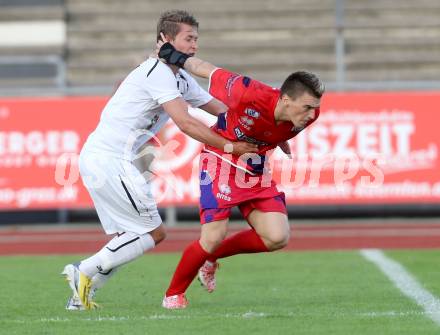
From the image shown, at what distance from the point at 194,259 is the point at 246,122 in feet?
3.09

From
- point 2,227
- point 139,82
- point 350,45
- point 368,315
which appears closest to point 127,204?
point 139,82

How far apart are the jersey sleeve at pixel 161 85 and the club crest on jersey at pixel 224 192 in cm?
66

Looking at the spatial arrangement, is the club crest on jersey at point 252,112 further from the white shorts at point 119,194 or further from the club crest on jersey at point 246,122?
the white shorts at point 119,194

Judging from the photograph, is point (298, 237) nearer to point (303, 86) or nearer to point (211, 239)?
point (211, 239)

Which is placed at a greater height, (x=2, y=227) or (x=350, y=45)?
(x=350, y=45)

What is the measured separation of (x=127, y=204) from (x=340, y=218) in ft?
28.2

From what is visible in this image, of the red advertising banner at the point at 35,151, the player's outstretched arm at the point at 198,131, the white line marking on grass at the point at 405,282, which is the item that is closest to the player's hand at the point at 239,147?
the player's outstretched arm at the point at 198,131

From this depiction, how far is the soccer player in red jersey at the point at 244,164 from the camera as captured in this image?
6.75m

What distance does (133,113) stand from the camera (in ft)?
23.1

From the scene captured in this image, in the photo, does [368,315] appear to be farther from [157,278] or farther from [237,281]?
[157,278]

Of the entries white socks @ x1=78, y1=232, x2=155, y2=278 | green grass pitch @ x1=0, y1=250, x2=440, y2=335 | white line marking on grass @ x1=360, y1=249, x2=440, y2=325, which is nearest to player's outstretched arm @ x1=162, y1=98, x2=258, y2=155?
white socks @ x1=78, y1=232, x2=155, y2=278

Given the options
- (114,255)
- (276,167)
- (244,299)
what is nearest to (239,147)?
(114,255)

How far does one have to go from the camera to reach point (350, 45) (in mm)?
19500

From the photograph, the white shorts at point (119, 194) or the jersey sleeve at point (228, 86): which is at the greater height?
the jersey sleeve at point (228, 86)
